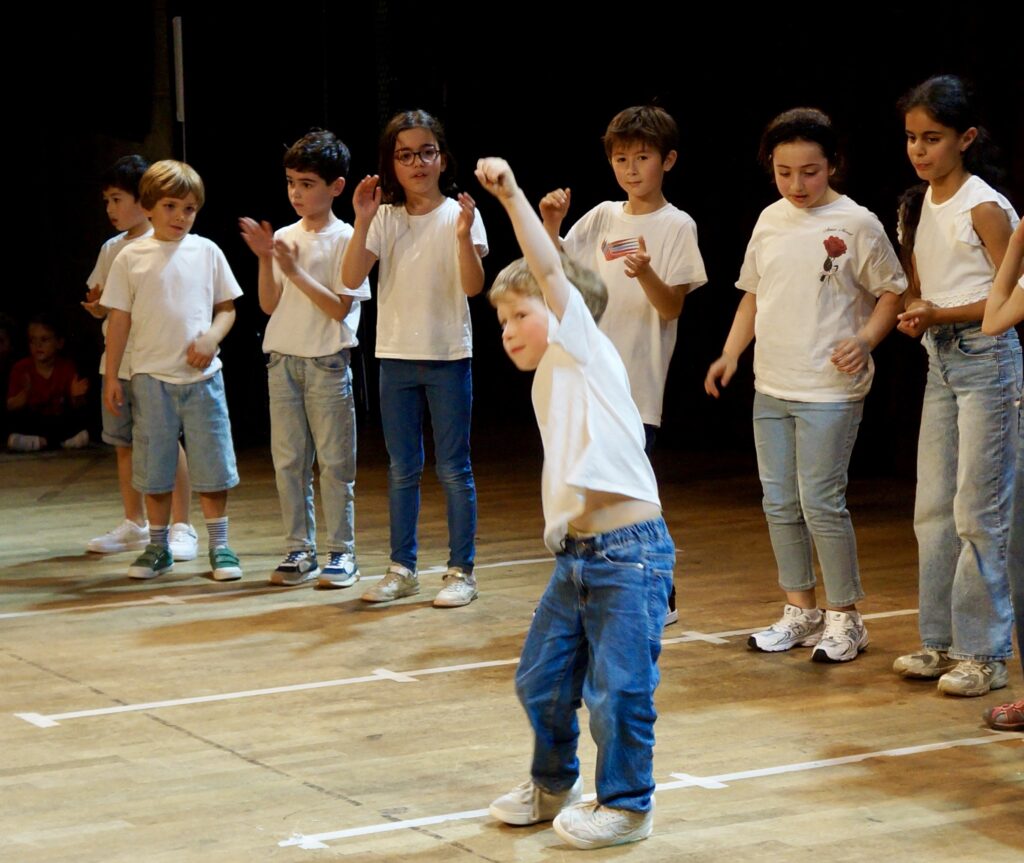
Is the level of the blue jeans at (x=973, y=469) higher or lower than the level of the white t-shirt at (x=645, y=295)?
lower

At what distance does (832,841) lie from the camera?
2.88 metres

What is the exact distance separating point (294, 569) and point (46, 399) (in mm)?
4022

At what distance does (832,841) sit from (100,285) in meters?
4.09

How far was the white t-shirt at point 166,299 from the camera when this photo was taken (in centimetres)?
533

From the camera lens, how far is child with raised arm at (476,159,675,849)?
9.44 feet

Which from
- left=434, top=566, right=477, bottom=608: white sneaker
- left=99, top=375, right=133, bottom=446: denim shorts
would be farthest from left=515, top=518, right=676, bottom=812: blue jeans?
left=99, top=375, right=133, bottom=446: denim shorts

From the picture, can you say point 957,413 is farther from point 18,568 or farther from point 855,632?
point 18,568

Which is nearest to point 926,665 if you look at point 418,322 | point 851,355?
point 851,355

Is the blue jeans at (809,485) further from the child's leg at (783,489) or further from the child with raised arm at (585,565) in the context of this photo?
the child with raised arm at (585,565)

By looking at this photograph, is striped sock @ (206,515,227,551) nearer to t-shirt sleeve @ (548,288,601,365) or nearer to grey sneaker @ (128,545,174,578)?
grey sneaker @ (128,545,174,578)

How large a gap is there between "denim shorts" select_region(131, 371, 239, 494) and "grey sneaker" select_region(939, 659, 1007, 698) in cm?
249

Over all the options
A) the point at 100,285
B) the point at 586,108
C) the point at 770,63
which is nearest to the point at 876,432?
the point at 770,63

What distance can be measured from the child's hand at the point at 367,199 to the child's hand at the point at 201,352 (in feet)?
2.69

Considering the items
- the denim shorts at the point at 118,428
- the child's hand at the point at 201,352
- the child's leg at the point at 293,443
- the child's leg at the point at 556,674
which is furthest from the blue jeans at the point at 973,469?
the denim shorts at the point at 118,428
